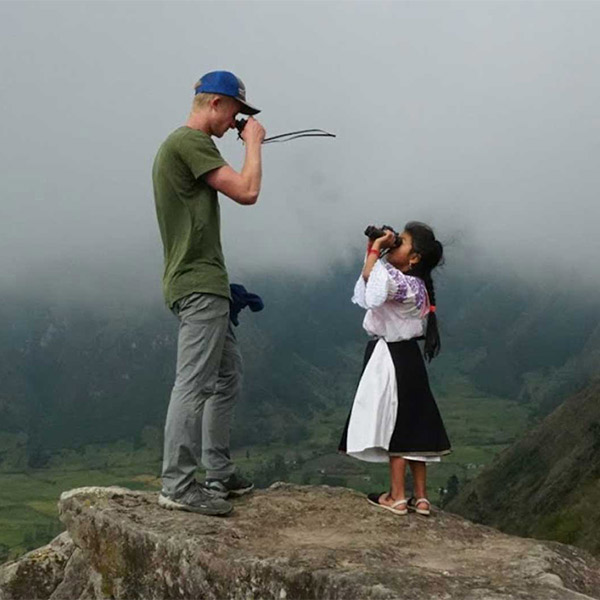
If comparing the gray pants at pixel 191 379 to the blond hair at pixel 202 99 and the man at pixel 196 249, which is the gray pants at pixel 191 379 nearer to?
the man at pixel 196 249

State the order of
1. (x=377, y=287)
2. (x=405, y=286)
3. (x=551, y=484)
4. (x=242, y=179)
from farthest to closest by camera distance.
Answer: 1. (x=551, y=484)
2. (x=405, y=286)
3. (x=377, y=287)
4. (x=242, y=179)

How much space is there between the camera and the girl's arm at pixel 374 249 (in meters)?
8.96

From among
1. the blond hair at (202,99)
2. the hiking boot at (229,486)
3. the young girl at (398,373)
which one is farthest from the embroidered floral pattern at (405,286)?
the hiking boot at (229,486)

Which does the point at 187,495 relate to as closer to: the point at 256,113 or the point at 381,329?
the point at 381,329

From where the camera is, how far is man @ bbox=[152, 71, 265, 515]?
25.6 ft

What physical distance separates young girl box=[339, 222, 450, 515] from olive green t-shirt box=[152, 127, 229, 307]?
190 cm

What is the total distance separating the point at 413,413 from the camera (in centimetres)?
916

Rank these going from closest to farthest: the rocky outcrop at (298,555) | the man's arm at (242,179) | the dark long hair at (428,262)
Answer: the rocky outcrop at (298,555) → the man's arm at (242,179) → the dark long hair at (428,262)

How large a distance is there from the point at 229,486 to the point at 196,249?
3.02 m

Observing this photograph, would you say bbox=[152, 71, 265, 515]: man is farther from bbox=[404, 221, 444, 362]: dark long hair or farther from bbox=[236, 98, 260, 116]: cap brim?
bbox=[404, 221, 444, 362]: dark long hair

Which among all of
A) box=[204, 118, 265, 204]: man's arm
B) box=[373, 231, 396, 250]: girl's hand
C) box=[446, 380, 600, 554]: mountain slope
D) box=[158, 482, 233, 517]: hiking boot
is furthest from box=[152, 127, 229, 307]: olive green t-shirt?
box=[446, 380, 600, 554]: mountain slope

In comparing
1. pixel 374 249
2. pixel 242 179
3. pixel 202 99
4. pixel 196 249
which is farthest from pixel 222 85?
pixel 374 249

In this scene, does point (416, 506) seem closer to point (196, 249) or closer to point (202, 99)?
point (196, 249)

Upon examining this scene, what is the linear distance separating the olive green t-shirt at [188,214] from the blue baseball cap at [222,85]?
47 centimetres
